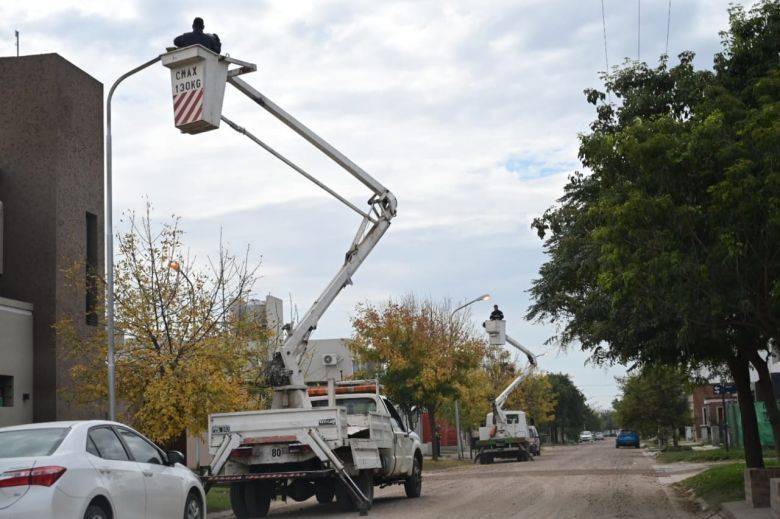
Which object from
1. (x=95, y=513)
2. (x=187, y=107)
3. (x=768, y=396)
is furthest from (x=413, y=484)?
(x=95, y=513)

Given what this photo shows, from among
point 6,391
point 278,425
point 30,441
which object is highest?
point 6,391

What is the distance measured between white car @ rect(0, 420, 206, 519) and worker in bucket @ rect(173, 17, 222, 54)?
7201 mm

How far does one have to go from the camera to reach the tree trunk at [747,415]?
1806 centimetres

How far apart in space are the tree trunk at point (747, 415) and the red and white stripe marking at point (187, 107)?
34.7 ft

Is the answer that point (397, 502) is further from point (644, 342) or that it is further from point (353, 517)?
point (644, 342)

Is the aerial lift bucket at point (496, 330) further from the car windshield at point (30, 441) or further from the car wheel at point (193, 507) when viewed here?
the car windshield at point (30, 441)

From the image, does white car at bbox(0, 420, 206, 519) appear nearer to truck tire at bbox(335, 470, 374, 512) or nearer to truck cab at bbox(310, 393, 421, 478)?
truck tire at bbox(335, 470, 374, 512)

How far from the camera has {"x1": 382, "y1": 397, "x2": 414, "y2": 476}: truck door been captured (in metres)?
20.2

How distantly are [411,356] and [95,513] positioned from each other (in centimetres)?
3683

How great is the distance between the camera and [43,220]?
80.4ft

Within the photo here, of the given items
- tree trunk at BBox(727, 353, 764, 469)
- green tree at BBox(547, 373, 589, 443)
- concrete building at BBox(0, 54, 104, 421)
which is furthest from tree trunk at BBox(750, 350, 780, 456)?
green tree at BBox(547, 373, 589, 443)

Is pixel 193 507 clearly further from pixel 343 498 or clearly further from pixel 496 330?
pixel 496 330

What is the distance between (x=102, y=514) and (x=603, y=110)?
11.6m

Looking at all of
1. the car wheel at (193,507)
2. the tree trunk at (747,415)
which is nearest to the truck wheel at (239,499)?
the car wheel at (193,507)
